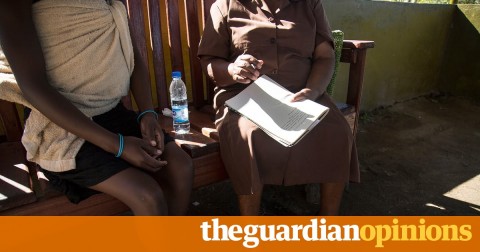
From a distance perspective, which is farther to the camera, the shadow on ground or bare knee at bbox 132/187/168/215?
the shadow on ground

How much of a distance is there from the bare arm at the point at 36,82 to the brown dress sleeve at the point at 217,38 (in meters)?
0.83

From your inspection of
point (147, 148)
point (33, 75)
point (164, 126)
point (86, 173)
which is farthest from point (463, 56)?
point (33, 75)

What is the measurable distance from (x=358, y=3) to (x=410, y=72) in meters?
1.51

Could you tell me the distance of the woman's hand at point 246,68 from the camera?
1.88 metres

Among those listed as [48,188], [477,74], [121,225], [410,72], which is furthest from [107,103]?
[477,74]

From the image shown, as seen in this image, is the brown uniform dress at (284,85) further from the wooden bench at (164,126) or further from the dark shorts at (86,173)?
the dark shorts at (86,173)

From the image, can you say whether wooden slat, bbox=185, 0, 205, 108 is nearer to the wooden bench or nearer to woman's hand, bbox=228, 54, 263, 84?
the wooden bench

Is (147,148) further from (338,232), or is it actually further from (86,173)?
(338,232)

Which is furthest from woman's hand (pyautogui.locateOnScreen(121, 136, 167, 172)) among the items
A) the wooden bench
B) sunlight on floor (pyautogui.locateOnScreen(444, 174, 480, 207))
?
sunlight on floor (pyautogui.locateOnScreen(444, 174, 480, 207))

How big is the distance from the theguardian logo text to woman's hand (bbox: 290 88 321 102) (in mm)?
640

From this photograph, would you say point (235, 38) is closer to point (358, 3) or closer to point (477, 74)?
point (358, 3)

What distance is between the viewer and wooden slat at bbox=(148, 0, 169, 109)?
229 cm

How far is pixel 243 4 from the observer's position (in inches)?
82.3

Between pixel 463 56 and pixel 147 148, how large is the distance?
4935 mm
